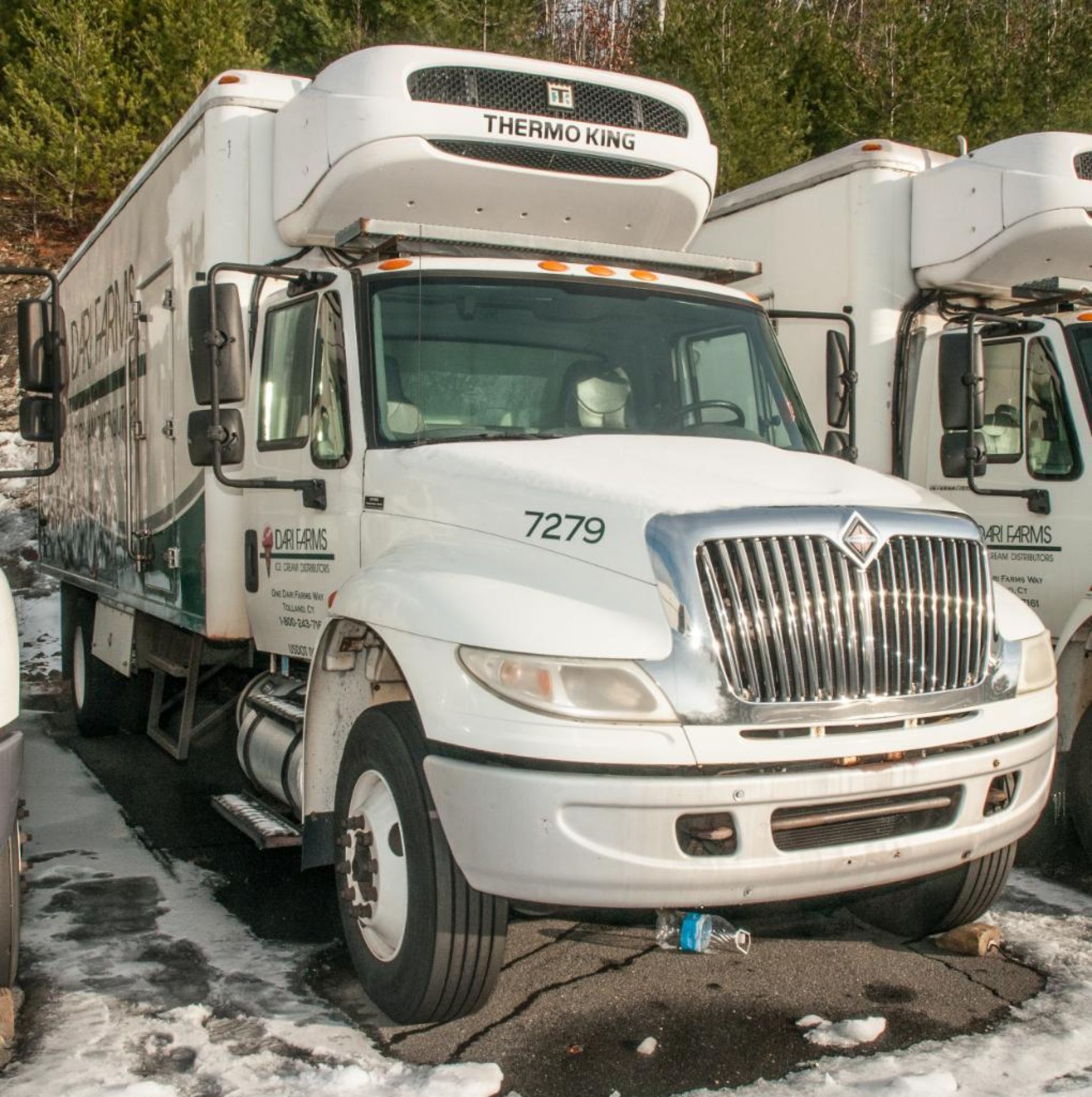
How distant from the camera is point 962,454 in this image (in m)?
6.09

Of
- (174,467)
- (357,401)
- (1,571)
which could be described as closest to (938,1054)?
(357,401)

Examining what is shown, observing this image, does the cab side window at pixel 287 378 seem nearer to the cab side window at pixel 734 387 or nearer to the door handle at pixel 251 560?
the door handle at pixel 251 560

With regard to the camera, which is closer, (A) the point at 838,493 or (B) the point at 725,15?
(A) the point at 838,493

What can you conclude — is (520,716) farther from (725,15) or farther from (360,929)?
(725,15)

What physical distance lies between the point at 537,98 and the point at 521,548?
256 centimetres

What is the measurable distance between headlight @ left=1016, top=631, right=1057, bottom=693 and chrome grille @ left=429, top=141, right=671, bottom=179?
9.22 ft

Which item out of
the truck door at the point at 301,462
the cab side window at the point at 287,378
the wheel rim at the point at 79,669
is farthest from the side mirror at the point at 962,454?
the wheel rim at the point at 79,669

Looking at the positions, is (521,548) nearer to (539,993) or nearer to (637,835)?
(637,835)

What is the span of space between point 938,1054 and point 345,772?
2.04m

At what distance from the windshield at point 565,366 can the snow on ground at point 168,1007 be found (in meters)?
2.01

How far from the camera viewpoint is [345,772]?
4.32m

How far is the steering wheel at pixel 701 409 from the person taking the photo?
16.4 ft

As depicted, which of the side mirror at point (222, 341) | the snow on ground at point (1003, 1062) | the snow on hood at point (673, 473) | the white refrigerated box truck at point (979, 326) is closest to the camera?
the snow on ground at point (1003, 1062)

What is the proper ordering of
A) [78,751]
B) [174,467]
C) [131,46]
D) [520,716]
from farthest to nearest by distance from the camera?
[131,46]
[78,751]
[174,467]
[520,716]
